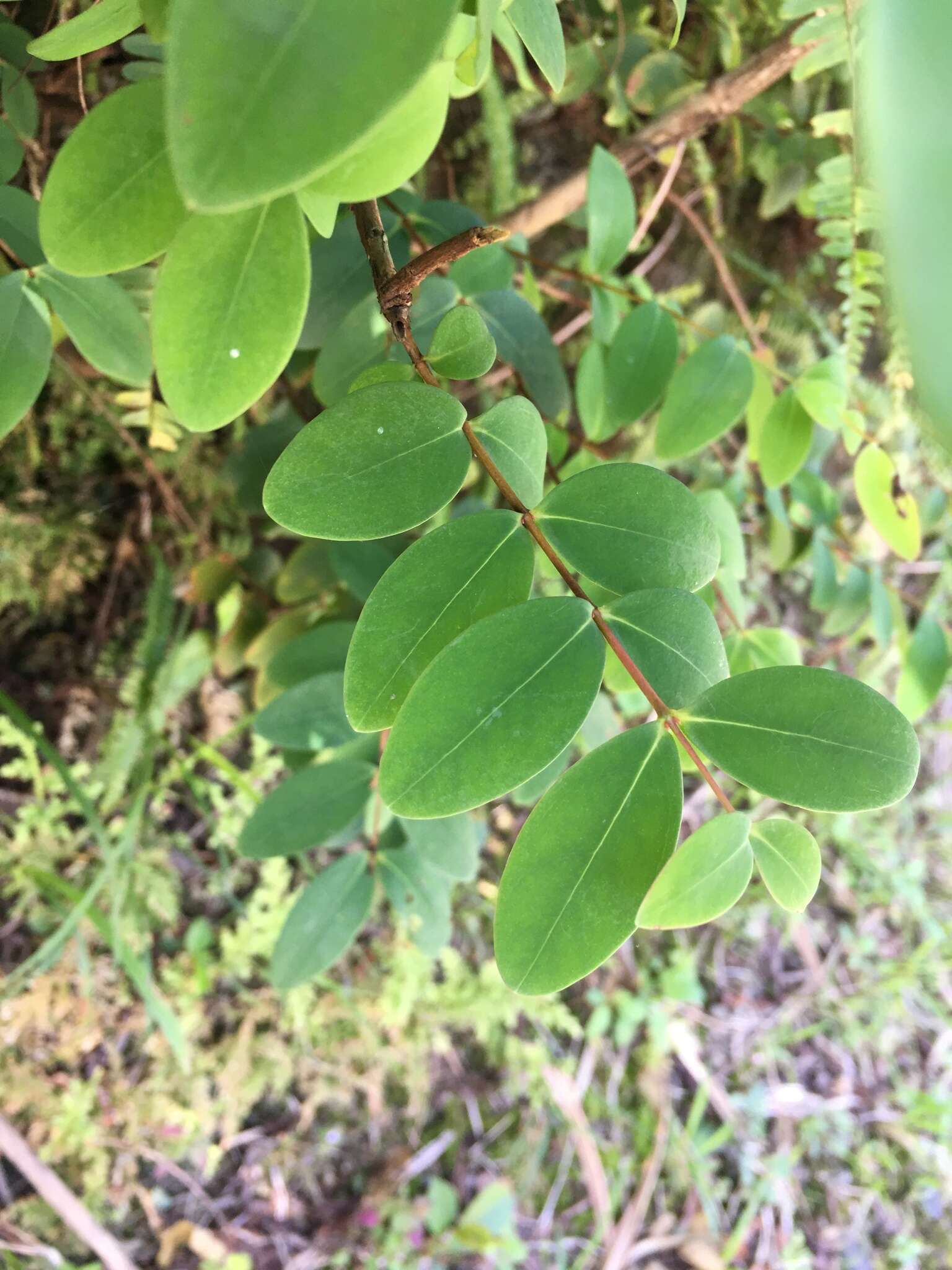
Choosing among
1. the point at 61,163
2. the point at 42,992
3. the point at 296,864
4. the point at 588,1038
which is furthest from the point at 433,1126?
the point at 61,163

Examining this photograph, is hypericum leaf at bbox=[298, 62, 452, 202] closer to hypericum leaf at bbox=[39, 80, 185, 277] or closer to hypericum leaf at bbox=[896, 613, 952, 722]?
hypericum leaf at bbox=[39, 80, 185, 277]

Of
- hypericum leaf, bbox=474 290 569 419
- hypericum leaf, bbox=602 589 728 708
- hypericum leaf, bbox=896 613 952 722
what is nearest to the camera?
hypericum leaf, bbox=602 589 728 708

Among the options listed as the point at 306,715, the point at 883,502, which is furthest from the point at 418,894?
the point at 883,502

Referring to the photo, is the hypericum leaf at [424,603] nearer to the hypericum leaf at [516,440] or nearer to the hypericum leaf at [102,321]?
the hypericum leaf at [516,440]

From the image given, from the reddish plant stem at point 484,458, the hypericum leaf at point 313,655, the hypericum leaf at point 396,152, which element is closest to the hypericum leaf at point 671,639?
the reddish plant stem at point 484,458

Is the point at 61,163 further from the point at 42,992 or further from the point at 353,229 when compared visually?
the point at 42,992

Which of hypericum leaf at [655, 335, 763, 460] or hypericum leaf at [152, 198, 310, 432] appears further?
hypericum leaf at [655, 335, 763, 460]

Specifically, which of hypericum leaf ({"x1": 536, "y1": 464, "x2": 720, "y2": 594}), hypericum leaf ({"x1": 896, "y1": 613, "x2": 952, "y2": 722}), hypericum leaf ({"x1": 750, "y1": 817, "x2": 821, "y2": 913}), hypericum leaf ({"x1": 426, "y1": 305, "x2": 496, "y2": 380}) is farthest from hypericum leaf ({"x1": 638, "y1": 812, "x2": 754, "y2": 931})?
hypericum leaf ({"x1": 896, "y1": 613, "x2": 952, "y2": 722})
